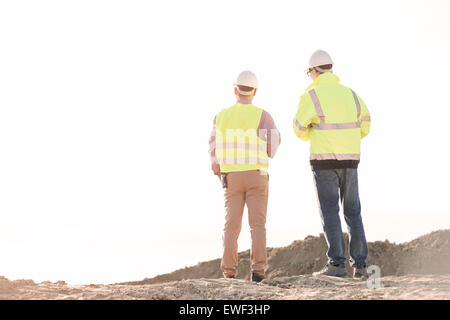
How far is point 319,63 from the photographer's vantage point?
827 centimetres

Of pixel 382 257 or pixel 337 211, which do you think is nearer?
pixel 337 211

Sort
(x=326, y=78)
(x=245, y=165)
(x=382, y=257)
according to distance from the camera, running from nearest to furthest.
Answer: (x=245, y=165), (x=326, y=78), (x=382, y=257)

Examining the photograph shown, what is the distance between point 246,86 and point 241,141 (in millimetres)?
817

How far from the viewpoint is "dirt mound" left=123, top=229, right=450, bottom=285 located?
13375mm

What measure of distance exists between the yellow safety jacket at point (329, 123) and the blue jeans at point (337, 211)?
0.18 meters

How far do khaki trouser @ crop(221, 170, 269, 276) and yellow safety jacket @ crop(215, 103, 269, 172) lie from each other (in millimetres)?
129

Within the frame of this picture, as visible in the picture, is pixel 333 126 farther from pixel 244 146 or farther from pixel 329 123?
pixel 244 146

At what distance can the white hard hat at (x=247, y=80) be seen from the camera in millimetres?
8266

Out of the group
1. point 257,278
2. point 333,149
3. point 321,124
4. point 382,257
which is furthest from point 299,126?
point 382,257

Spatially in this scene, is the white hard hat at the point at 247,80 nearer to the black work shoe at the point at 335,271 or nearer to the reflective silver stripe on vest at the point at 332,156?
the reflective silver stripe on vest at the point at 332,156

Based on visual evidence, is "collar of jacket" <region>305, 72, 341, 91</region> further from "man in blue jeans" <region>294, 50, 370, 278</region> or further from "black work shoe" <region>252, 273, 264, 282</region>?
"black work shoe" <region>252, 273, 264, 282</region>

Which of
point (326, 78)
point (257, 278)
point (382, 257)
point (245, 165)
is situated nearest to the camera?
point (257, 278)
